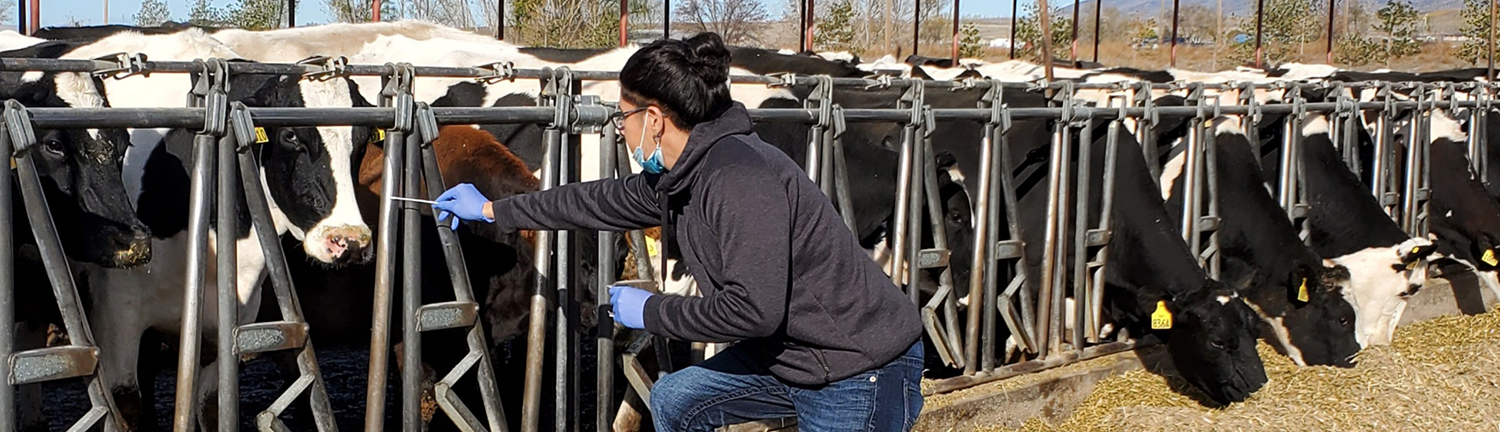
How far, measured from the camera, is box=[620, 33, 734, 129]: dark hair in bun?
309 centimetres

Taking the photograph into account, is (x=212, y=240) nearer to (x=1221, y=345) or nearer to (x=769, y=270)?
(x=769, y=270)

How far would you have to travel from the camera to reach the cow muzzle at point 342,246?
5.07m

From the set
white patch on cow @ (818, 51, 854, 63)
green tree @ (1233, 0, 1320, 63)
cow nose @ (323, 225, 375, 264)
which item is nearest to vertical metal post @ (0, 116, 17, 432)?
cow nose @ (323, 225, 375, 264)

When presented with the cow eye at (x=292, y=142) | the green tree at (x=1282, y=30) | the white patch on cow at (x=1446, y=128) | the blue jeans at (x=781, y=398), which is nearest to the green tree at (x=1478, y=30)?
the green tree at (x=1282, y=30)

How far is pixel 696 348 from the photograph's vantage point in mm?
5641

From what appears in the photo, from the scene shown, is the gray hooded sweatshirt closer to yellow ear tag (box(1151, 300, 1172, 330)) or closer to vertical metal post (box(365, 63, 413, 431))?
vertical metal post (box(365, 63, 413, 431))

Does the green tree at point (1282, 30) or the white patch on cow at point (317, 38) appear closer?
the white patch on cow at point (317, 38)

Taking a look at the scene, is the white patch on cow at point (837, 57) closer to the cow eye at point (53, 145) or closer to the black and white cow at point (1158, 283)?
the black and white cow at point (1158, 283)

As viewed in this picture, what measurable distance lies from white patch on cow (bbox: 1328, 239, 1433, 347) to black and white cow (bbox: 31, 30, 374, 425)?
16.6 ft

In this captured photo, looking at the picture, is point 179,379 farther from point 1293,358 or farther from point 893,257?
point 1293,358

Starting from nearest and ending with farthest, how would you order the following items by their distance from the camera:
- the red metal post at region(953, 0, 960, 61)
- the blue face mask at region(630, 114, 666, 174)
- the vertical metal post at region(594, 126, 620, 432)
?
the blue face mask at region(630, 114, 666, 174), the vertical metal post at region(594, 126, 620, 432), the red metal post at region(953, 0, 960, 61)

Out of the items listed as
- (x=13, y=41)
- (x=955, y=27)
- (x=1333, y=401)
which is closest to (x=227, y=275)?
(x=13, y=41)

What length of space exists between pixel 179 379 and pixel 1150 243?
4587 millimetres

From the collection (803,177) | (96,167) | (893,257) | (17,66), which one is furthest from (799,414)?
(17,66)
